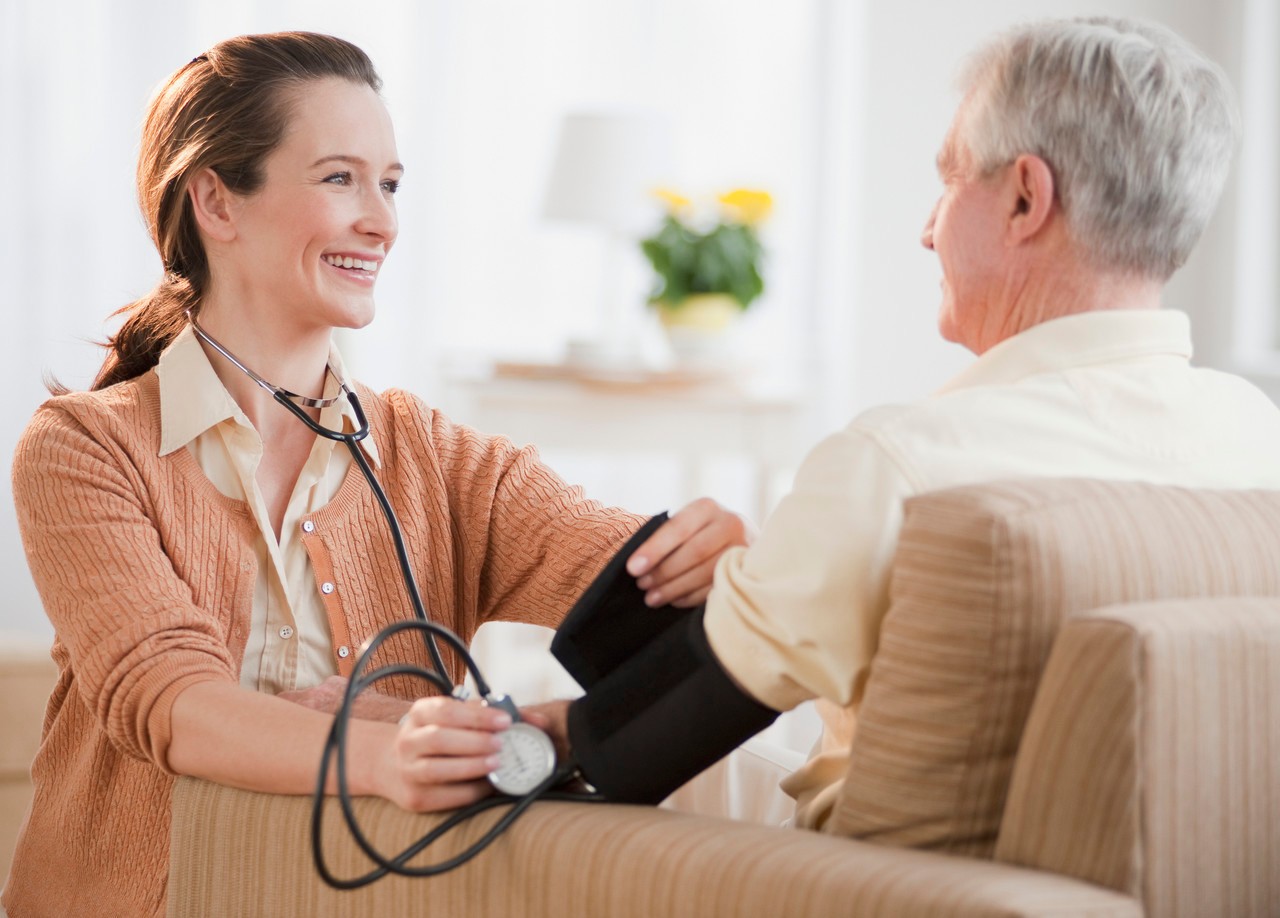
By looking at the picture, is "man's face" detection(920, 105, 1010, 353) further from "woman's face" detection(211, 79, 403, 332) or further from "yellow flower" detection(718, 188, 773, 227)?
"yellow flower" detection(718, 188, 773, 227)

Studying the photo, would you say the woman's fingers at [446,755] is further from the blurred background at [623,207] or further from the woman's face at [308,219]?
the blurred background at [623,207]

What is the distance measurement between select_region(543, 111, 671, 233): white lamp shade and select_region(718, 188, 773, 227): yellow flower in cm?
19

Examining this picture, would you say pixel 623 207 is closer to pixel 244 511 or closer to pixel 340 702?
pixel 244 511

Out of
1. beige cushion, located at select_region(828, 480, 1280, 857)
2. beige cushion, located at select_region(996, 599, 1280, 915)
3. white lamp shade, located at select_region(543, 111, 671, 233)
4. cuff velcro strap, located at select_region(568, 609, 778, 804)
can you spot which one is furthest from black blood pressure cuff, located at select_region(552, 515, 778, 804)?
white lamp shade, located at select_region(543, 111, 671, 233)

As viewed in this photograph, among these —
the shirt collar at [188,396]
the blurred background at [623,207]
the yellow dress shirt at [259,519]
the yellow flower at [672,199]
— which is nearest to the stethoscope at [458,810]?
the yellow dress shirt at [259,519]

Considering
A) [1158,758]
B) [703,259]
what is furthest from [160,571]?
[703,259]

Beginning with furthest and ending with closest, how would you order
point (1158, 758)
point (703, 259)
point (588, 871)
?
1. point (703, 259)
2. point (588, 871)
3. point (1158, 758)

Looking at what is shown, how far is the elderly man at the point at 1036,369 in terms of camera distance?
97 centimetres

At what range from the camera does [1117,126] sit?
1.04m

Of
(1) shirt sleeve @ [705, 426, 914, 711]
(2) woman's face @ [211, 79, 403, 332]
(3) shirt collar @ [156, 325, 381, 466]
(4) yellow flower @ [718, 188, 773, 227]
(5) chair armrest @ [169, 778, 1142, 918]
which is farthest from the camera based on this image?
(4) yellow flower @ [718, 188, 773, 227]

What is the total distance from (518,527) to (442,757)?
534mm

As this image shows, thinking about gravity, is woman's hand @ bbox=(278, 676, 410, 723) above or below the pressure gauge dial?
below

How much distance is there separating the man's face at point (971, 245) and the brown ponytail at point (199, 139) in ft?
A: 2.35

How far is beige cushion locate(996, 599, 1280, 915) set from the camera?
82 centimetres
